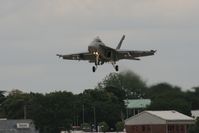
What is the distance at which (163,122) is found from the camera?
165000mm

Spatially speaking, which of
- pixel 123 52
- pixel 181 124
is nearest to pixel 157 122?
pixel 181 124

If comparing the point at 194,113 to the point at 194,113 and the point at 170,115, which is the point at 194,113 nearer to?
the point at 194,113

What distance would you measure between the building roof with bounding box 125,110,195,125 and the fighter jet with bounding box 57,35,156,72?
63525 mm

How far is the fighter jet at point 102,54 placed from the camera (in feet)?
308

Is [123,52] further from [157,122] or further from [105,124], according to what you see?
[105,124]

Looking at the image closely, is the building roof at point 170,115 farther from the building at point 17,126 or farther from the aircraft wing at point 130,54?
the aircraft wing at point 130,54

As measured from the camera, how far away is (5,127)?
170750 mm

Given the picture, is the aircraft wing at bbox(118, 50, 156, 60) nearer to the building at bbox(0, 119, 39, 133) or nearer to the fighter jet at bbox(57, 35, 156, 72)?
the fighter jet at bbox(57, 35, 156, 72)

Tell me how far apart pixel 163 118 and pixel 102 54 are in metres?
70.6

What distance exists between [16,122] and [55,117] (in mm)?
9958

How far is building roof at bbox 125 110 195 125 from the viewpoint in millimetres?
164125

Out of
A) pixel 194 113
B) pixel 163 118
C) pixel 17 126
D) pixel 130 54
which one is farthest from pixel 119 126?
pixel 130 54

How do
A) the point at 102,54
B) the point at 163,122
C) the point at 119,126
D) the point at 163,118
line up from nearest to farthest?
the point at 102,54 → the point at 163,118 → the point at 163,122 → the point at 119,126

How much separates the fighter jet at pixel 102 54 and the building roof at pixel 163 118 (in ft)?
208
